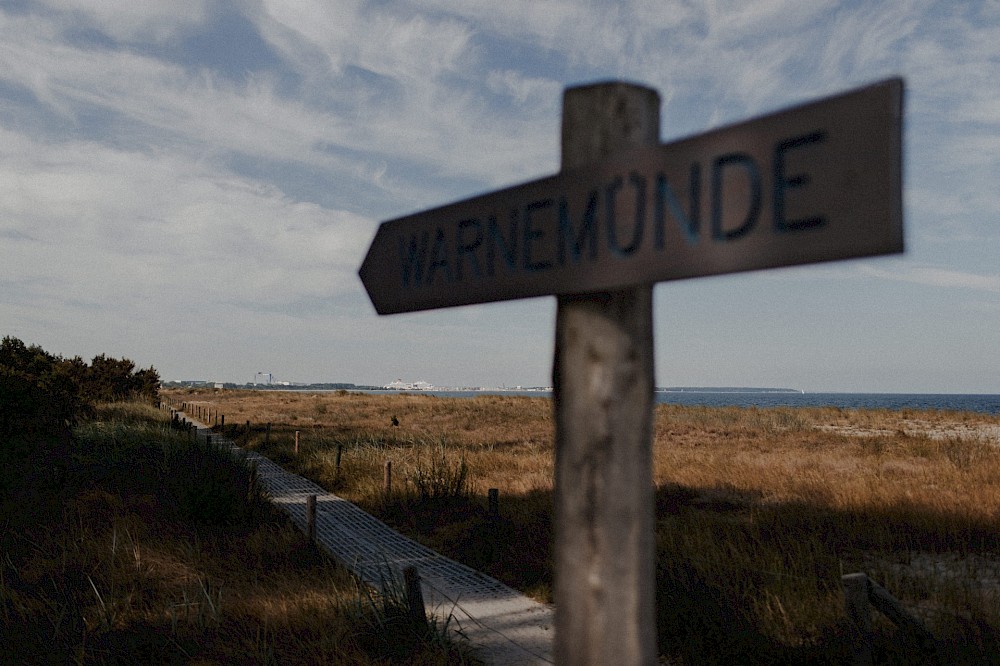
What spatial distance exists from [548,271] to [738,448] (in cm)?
2034

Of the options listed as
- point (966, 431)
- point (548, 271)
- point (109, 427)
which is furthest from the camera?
point (966, 431)

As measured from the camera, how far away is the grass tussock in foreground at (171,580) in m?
5.43

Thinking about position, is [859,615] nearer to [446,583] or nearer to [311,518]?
[446,583]

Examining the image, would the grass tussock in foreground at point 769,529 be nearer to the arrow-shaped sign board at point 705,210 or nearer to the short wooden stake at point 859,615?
the short wooden stake at point 859,615

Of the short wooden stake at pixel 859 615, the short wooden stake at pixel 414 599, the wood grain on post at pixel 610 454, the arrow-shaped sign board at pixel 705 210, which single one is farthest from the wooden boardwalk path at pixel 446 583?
the arrow-shaped sign board at pixel 705 210

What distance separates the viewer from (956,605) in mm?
6121

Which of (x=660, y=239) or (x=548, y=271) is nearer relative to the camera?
(x=660, y=239)

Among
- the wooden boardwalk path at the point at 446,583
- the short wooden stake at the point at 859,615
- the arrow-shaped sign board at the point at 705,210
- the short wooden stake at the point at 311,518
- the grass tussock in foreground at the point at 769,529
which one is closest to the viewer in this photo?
the arrow-shaped sign board at the point at 705,210

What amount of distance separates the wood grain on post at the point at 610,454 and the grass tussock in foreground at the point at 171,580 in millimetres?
3782

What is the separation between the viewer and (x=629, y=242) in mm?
1830

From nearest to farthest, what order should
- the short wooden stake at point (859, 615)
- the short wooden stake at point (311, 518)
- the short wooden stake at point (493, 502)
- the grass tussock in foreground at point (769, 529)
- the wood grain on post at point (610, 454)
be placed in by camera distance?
the wood grain on post at point (610, 454), the short wooden stake at point (859, 615), the grass tussock in foreground at point (769, 529), the short wooden stake at point (311, 518), the short wooden stake at point (493, 502)

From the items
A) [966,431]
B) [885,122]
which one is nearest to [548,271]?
[885,122]

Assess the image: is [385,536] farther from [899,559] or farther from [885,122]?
[885,122]

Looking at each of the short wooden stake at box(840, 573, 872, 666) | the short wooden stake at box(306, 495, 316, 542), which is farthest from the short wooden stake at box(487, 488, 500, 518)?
the short wooden stake at box(840, 573, 872, 666)
